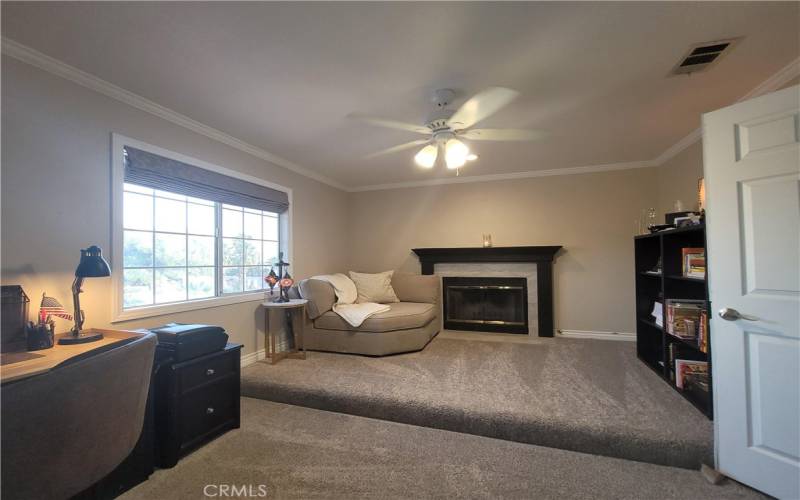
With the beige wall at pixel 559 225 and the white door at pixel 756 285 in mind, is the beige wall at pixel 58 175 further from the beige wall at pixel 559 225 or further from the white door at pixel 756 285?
the white door at pixel 756 285

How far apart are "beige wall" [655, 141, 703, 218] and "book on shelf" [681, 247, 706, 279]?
118 cm

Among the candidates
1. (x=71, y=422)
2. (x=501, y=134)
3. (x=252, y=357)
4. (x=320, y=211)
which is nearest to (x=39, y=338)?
(x=71, y=422)

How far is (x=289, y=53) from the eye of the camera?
180 cm

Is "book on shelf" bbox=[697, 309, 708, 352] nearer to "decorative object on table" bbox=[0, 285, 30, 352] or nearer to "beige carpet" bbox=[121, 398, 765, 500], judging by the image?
"beige carpet" bbox=[121, 398, 765, 500]

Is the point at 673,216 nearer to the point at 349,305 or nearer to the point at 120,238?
the point at 349,305

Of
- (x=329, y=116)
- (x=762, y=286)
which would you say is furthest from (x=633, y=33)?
(x=329, y=116)

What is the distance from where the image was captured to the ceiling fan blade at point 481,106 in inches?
88.5

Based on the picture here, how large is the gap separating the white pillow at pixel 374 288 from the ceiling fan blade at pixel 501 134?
2131mm

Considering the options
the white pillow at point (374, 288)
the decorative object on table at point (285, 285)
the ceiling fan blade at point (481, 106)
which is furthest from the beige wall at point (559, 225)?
the ceiling fan blade at point (481, 106)

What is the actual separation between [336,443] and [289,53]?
231cm

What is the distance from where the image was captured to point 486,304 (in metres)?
4.54

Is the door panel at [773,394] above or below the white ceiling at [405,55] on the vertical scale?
below

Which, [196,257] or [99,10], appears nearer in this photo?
[99,10]

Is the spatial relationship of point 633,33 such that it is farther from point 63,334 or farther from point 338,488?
point 63,334
